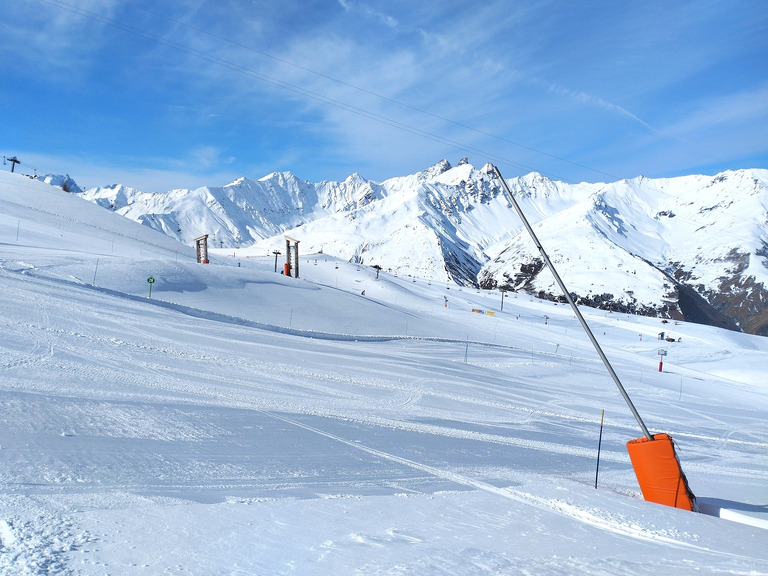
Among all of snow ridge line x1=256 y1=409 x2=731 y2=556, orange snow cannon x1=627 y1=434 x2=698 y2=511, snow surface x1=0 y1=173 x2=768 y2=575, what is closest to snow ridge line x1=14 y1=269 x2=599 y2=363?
snow surface x1=0 y1=173 x2=768 y2=575

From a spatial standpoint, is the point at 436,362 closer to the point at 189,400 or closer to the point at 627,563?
the point at 189,400

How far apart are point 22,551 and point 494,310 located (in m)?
72.4

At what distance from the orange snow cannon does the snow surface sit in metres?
0.88

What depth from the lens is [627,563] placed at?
527cm

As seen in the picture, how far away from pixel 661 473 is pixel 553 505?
9.53ft

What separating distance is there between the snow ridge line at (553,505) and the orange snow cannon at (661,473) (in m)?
2.49

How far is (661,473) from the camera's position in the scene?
29.8 ft

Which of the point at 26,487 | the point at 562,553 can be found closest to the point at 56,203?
the point at 26,487

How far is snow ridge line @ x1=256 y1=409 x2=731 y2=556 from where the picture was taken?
252 inches

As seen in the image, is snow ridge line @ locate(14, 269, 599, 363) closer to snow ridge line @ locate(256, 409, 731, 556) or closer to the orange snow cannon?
snow ridge line @ locate(256, 409, 731, 556)

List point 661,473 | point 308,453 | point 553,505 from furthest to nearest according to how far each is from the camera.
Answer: point 661,473 → point 308,453 → point 553,505

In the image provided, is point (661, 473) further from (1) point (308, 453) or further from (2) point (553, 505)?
(1) point (308, 453)

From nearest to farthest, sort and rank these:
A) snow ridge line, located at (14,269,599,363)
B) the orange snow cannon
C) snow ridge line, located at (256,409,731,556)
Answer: snow ridge line, located at (256,409,731,556), the orange snow cannon, snow ridge line, located at (14,269,599,363)

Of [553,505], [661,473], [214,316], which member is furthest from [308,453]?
[214,316]
